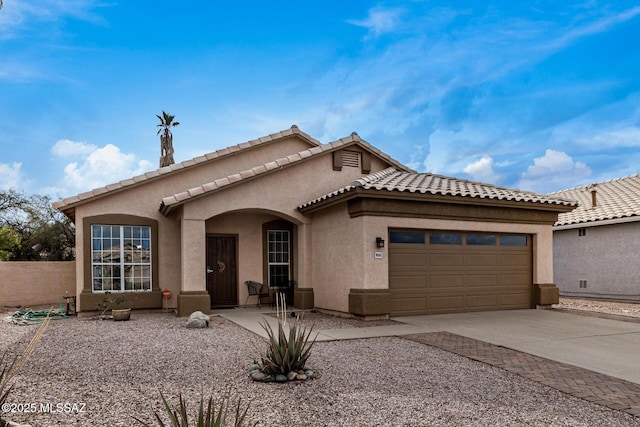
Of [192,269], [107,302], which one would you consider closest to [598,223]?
[192,269]

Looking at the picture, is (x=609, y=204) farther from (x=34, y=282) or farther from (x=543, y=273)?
(x=34, y=282)

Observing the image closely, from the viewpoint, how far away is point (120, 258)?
14.4 metres

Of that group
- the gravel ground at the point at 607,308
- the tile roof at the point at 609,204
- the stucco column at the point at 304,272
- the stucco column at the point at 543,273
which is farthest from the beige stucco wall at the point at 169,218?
the tile roof at the point at 609,204

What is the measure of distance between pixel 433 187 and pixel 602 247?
9745 mm

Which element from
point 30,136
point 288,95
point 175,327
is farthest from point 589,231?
point 30,136

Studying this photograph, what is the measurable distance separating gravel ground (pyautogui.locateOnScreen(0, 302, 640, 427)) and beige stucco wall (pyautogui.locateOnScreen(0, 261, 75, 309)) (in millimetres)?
10747

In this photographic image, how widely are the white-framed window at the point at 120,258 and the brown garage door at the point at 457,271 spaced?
25.0 ft

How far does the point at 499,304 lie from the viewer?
14.1 metres

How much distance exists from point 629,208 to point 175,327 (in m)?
17.1

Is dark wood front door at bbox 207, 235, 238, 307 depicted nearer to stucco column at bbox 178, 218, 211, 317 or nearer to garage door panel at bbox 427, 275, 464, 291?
stucco column at bbox 178, 218, 211, 317

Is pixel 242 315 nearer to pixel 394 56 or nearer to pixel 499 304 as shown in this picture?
pixel 499 304

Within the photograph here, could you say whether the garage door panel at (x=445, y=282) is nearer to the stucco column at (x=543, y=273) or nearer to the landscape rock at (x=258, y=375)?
the stucco column at (x=543, y=273)

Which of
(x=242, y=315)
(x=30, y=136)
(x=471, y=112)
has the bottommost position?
(x=242, y=315)

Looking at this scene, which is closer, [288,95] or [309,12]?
[309,12]
